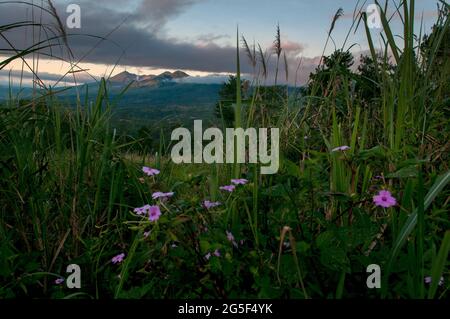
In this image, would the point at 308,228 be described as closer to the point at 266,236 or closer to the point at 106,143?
the point at 266,236

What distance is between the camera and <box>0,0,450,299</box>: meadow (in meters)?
1.62

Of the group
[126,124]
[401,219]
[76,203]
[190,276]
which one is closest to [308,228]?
[401,219]

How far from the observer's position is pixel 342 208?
1.96 metres

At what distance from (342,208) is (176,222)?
28.3 inches

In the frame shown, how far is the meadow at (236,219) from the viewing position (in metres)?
1.62

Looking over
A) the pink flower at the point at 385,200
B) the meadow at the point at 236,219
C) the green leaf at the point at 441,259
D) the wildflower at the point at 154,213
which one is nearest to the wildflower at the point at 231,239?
the meadow at the point at 236,219

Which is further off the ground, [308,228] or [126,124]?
[126,124]

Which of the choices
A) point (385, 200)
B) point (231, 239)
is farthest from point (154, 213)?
point (385, 200)

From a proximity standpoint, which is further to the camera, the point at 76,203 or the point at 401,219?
the point at 76,203

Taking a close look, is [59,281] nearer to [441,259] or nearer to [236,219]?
[236,219]

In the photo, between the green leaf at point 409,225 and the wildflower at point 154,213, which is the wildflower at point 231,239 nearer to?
the wildflower at point 154,213

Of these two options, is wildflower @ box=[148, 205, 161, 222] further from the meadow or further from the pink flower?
the pink flower

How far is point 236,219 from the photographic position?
1.94 metres

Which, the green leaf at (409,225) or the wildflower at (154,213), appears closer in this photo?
the green leaf at (409,225)
